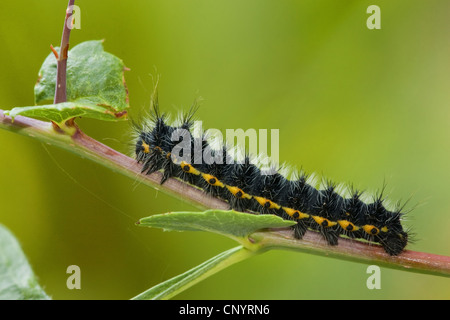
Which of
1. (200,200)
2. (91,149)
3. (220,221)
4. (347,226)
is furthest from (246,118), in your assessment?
(220,221)

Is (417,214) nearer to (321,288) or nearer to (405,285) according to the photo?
(405,285)

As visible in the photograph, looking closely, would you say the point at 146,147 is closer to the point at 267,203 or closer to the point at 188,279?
the point at 267,203

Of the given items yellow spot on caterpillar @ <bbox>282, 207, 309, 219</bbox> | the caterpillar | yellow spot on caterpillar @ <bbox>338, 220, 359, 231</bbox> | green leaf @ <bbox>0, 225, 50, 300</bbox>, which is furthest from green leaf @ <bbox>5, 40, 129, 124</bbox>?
yellow spot on caterpillar @ <bbox>338, 220, 359, 231</bbox>

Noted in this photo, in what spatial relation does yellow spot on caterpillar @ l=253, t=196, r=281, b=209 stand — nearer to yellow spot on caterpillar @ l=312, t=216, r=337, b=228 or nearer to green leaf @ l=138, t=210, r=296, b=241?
yellow spot on caterpillar @ l=312, t=216, r=337, b=228

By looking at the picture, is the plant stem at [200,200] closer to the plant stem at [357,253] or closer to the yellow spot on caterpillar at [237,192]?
the plant stem at [357,253]

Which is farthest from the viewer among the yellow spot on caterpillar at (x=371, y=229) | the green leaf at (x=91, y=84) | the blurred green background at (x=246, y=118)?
the blurred green background at (x=246, y=118)

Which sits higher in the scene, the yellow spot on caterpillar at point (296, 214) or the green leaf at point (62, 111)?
the green leaf at point (62, 111)

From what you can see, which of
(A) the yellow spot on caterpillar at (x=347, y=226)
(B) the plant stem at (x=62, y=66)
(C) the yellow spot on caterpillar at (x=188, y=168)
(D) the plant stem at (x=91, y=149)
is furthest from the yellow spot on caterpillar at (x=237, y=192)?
(B) the plant stem at (x=62, y=66)

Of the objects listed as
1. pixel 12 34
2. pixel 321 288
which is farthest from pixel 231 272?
pixel 12 34
